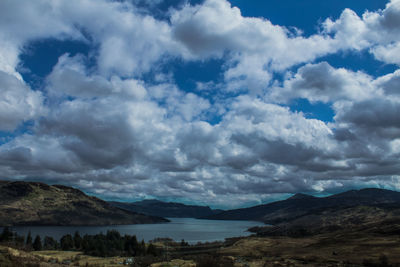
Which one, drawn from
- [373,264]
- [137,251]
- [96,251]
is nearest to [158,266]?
[373,264]

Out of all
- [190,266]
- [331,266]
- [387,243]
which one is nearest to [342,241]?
[387,243]

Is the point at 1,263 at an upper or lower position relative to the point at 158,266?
upper

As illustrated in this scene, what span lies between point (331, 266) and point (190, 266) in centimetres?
4286

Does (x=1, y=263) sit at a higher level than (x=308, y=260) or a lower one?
A: higher

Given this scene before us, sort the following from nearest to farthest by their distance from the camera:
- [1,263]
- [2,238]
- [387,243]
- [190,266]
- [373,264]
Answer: [1,263] < [190,266] < [373,264] < [387,243] < [2,238]

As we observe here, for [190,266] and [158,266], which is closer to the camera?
[190,266]

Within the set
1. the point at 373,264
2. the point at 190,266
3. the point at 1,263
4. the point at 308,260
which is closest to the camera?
the point at 1,263

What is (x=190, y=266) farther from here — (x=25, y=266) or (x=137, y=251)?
(x=137, y=251)

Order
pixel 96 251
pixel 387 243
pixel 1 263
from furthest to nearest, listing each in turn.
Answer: pixel 96 251
pixel 387 243
pixel 1 263

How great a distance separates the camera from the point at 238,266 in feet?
307

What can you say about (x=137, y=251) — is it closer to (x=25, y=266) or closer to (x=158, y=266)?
(x=158, y=266)

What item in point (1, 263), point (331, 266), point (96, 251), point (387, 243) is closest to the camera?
point (1, 263)

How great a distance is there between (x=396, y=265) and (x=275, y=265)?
39.9m

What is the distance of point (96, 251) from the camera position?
16712 centimetres
